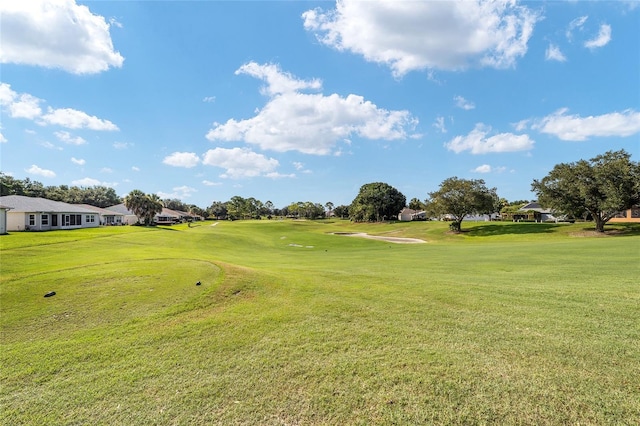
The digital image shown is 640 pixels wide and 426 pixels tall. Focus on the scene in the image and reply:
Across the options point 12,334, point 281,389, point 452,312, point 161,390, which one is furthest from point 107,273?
point 452,312

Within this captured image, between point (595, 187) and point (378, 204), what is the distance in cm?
5797

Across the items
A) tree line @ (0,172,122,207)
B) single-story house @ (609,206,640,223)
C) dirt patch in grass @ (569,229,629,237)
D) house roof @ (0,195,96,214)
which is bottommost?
dirt patch in grass @ (569,229,629,237)

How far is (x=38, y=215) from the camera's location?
1506 inches

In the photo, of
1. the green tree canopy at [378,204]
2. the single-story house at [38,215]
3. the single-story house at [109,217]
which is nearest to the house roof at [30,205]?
the single-story house at [38,215]

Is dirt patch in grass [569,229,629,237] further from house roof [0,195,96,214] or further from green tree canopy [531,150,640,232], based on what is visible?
house roof [0,195,96,214]

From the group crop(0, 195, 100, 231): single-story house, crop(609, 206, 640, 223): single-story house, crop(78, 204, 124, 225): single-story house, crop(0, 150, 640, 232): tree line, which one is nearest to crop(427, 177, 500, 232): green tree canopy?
crop(0, 150, 640, 232): tree line

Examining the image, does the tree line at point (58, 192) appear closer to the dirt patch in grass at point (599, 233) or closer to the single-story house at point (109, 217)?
the single-story house at point (109, 217)

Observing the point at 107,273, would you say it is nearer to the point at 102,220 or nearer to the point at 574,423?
the point at 574,423

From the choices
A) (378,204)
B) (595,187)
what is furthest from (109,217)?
(595,187)

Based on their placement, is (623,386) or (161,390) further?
(161,390)

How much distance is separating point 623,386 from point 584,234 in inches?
1582

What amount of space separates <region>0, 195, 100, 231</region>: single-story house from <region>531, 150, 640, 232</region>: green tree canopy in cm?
5993

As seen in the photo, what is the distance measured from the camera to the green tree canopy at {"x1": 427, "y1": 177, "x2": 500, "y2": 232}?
4450cm

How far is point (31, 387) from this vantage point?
3646mm
